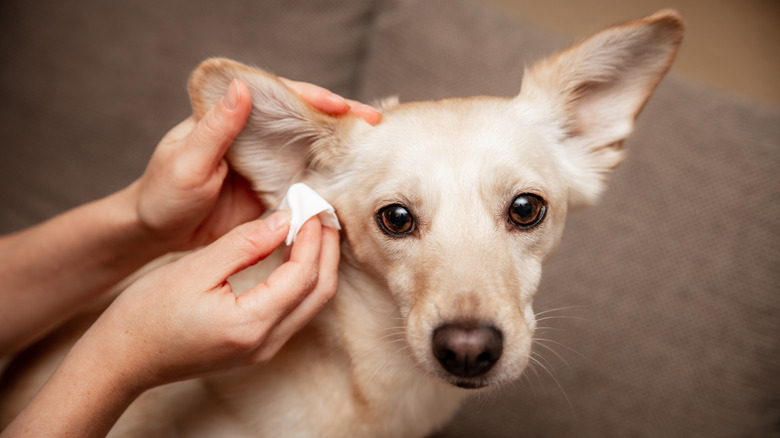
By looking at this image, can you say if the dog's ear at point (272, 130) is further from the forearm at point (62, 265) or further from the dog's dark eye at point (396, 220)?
the forearm at point (62, 265)

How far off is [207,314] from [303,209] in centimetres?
33

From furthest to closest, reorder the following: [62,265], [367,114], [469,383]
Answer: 1. [62,265]
2. [367,114]
3. [469,383]

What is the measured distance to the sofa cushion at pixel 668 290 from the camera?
1.59 m

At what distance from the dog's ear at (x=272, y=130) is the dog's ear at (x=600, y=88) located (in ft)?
1.85

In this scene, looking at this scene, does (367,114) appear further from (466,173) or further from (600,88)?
(600,88)

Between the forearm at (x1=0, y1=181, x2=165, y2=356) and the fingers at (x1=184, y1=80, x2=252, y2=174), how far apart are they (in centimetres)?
32

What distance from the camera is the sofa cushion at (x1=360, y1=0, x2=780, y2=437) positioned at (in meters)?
1.59

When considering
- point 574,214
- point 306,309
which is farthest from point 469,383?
point 574,214

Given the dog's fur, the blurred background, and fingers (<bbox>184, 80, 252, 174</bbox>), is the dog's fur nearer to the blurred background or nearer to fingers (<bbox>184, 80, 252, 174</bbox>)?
fingers (<bbox>184, 80, 252, 174</bbox>)

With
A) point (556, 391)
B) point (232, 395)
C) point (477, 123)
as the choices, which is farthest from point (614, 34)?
point (232, 395)

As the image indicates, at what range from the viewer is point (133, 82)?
212 cm

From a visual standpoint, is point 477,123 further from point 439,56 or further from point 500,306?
point 439,56

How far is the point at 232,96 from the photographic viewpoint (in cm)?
109

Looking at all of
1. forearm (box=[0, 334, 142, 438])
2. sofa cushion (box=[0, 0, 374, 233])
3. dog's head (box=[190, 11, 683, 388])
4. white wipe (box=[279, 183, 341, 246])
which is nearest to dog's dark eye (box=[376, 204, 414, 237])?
dog's head (box=[190, 11, 683, 388])
